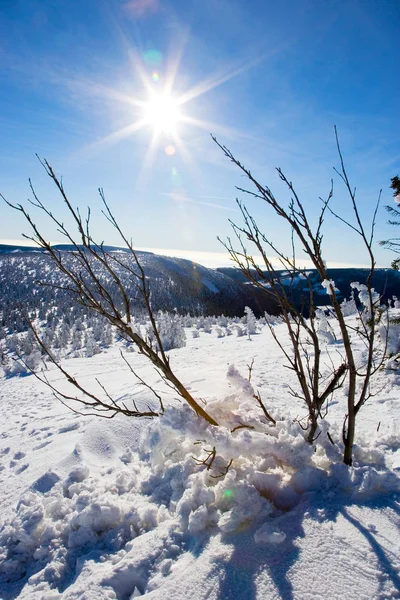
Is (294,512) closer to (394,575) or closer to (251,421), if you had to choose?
(394,575)

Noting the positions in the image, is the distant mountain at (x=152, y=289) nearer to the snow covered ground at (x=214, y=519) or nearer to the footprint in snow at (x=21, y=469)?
the footprint in snow at (x=21, y=469)

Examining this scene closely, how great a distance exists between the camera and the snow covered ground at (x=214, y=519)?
4.71 feet

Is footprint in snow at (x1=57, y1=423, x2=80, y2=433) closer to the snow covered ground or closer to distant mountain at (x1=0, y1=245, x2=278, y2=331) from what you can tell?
the snow covered ground

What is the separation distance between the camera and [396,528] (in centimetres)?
156

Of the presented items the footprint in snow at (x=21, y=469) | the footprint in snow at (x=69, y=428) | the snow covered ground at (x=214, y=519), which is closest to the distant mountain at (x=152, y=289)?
the footprint in snow at (x=69, y=428)

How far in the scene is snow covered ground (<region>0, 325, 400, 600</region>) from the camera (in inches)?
56.5

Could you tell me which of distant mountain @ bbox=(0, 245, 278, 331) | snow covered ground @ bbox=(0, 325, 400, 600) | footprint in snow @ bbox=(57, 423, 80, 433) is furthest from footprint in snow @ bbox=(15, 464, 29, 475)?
distant mountain @ bbox=(0, 245, 278, 331)

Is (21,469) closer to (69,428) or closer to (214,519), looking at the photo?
(69,428)

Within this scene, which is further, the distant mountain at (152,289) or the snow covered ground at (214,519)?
the distant mountain at (152,289)

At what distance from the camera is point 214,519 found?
1.93m

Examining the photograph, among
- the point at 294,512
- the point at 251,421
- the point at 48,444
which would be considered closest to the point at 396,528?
the point at 294,512

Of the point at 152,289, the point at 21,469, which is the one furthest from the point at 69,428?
the point at 152,289

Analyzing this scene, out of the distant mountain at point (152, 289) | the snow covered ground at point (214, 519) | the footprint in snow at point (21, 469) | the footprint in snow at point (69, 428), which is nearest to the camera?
the snow covered ground at point (214, 519)

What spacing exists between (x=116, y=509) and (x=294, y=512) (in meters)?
1.35
